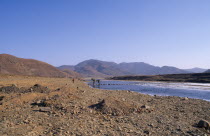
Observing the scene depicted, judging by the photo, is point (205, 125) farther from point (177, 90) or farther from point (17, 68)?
point (17, 68)

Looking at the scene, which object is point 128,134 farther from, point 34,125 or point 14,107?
point 14,107

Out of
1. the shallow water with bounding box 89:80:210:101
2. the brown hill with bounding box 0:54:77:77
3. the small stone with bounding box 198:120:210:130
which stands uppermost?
the brown hill with bounding box 0:54:77:77

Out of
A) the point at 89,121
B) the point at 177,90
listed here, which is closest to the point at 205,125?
the point at 89,121

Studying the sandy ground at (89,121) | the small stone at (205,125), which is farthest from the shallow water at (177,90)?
the sandy ground at (89,121)

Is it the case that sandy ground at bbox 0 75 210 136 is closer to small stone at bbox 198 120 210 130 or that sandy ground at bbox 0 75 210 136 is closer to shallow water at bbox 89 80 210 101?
small stone at bbox 198 120 210 130

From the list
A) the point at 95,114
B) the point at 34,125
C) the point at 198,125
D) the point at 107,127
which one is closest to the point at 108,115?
the point at 95,114

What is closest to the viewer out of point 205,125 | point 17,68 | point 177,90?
point 205,125

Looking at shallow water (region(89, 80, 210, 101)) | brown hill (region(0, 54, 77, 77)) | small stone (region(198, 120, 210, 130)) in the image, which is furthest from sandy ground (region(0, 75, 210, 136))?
brown hill (region(0, 54, 77, 77))

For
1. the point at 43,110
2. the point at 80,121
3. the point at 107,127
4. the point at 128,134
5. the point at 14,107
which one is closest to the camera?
the point at 128,134

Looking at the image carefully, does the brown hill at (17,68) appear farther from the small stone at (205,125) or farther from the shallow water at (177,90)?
the small stone at (205,125)

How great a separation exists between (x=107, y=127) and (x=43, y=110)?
4.26 m

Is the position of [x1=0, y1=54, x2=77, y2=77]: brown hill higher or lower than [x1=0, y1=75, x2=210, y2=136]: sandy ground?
higher

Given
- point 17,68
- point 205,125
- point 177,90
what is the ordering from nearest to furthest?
point 205,125
point 177,90
point 17,68

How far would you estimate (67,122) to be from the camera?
813 cm
